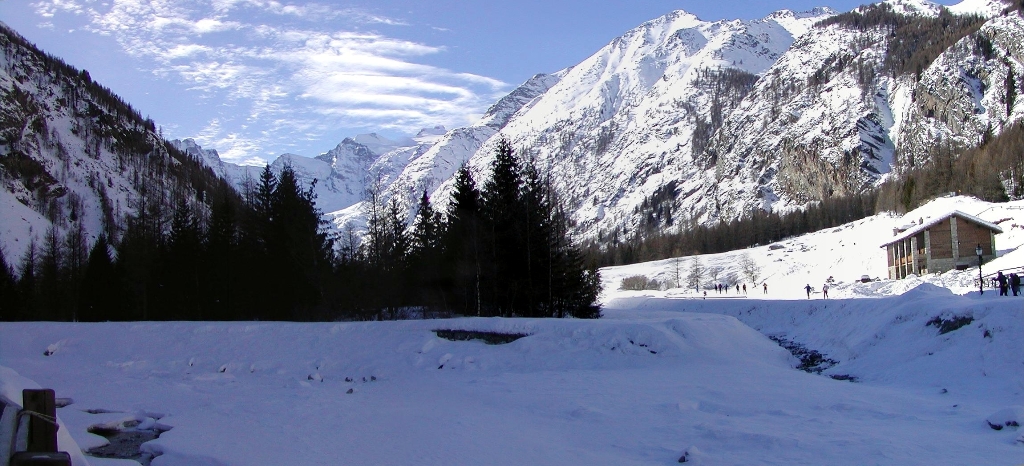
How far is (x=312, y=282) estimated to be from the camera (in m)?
36.0

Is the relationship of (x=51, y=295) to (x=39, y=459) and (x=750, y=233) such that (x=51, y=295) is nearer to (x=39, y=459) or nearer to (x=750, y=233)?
(x=39, y=459)

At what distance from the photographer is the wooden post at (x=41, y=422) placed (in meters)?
4.21

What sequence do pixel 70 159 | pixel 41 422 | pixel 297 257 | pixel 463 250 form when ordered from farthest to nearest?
pixel 70 159 < pixel 297 257 < pixel 463 250 < pixel 41 422

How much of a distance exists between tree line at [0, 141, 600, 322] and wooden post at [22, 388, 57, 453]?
89.4 ft

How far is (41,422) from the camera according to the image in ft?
14.0

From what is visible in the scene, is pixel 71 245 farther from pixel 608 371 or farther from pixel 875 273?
pixel 875 273

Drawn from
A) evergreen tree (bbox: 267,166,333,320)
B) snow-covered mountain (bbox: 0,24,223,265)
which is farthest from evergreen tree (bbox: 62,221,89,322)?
snow-covered mountain (bbox: 0,24,223,265)

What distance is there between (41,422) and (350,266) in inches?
1335

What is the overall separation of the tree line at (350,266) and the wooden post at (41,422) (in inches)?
1072

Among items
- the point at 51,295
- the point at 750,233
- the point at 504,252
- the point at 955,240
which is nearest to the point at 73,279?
the point at 51,295

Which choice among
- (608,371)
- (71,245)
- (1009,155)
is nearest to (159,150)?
(71,245)

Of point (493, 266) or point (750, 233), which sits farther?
point (750, 233)

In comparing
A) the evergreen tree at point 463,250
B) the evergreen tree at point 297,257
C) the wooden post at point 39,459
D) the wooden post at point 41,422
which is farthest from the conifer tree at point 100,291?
the wooden post at point 39,459

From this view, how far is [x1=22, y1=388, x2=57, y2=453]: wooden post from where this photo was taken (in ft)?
13.8
